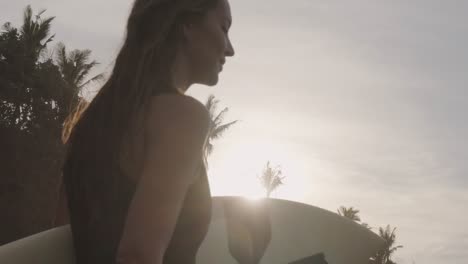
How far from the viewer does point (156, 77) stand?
1.21m

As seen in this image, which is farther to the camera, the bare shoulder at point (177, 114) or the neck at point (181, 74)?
the neck at point (181, 74)

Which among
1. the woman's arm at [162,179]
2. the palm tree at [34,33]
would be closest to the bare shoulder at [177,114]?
the woman's arm at [162,179]

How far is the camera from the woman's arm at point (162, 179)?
1.04m

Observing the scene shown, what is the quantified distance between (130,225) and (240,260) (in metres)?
0.65

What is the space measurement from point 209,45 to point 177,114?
292 millimetres

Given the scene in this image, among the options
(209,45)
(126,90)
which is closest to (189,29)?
(209,45)

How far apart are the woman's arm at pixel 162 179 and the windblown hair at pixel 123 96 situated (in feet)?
0.30

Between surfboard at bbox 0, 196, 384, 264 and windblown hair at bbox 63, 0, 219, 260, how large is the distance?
1.24 ft

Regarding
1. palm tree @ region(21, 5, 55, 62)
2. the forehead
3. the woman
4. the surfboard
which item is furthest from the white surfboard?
palm tree @ region(21, 5, 55, 62)

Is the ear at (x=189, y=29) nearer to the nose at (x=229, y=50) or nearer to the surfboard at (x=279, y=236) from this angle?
the nose at (x=229, y=50)

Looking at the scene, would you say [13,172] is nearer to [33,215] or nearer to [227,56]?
[33,215]

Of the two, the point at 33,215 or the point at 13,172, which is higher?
the point at 13,172

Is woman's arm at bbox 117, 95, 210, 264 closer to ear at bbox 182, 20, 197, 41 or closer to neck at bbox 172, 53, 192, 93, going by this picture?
neck at bbox 172, 53, 192, 93

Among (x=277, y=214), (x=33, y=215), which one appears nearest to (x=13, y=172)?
(x=33, y=215)
